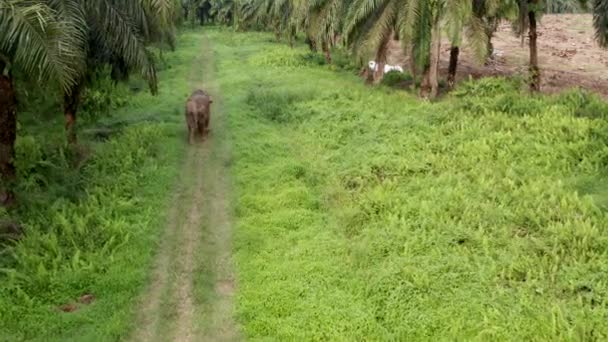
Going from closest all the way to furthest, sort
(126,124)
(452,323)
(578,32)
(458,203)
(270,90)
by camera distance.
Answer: (452,323) < (458,203) < (126,124) < (270,90) < (578,32)

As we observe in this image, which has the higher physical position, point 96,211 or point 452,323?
point 96,211

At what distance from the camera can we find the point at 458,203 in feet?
40.0

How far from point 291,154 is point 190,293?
757 cm

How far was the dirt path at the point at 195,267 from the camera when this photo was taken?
9.06 meters

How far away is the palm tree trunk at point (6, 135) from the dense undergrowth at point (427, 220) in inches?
204

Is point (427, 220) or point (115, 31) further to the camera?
point (115, 31)

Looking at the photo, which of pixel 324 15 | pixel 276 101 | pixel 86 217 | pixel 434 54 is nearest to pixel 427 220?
pixel 86 217

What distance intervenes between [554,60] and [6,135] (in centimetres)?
3363

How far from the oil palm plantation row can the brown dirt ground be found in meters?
12.7

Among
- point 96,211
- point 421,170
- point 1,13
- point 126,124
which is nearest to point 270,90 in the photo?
point 126,124

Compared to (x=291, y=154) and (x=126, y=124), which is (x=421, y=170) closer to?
(x=291, y=154)

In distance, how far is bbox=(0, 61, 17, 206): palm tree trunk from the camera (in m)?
12.8

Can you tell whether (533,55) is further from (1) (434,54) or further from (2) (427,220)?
(2) (427,220)

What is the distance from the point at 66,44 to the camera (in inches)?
434
